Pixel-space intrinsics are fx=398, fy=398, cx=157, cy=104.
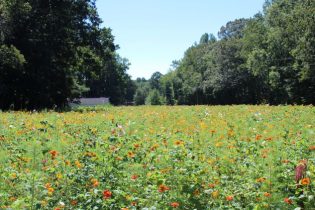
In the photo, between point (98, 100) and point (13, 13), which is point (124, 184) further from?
point (98, 100)

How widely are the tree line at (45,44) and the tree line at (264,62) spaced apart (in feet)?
75.3

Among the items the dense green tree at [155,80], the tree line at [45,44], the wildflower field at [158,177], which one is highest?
the dense green tree at [155,80]

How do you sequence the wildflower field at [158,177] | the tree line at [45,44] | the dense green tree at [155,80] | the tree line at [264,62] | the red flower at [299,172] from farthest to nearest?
1. the dense green tree at [155,80]
2. the tree line at [264,62]
3. the tree line at [45,44]
4. the red flower at [299,172]
5. the wildflower field at [158,177]

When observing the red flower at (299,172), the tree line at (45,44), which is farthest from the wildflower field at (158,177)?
the tree line at (45,44)

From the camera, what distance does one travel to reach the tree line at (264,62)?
1764 inches

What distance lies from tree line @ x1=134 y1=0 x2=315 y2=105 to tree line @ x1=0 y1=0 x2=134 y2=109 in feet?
75.3

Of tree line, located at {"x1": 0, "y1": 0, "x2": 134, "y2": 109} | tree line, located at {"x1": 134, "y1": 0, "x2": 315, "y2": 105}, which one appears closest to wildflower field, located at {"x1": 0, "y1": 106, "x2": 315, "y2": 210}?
tree line, located at {"x1": 0, "y1": 0, "x2": 134, "y2": 109}

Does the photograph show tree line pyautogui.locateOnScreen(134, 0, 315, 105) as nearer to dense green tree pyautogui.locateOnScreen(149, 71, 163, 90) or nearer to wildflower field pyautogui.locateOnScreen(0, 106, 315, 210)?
wildflower field pyautogui.locateOnScreen(0, 106, 315, 210)

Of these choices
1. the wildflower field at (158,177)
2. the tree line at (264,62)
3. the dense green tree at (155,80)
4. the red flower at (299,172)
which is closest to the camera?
the wildflower field at (158,177)

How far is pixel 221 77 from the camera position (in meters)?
75.9

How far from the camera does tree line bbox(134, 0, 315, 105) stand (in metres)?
44.8

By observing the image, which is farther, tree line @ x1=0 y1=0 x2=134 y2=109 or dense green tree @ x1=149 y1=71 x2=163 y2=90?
dense green tree @ x1=149 y1=71 x2=163 y2=90

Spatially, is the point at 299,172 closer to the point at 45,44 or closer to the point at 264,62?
the point at 45,44

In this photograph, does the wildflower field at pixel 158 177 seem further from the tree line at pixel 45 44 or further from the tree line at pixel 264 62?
the tree line at pixel 264 62
